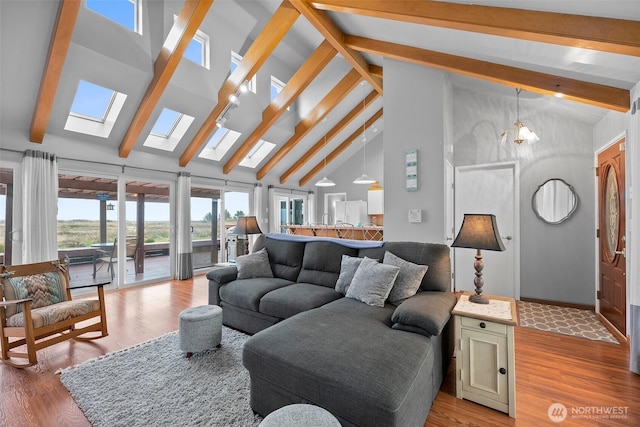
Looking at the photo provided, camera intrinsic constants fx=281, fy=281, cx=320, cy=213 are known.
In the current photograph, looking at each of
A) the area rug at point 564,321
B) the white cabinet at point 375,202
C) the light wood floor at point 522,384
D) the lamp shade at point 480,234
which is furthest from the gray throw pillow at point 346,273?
the white cabinet at point 375,202

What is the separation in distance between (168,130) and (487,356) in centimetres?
613

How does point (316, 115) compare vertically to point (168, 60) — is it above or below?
above

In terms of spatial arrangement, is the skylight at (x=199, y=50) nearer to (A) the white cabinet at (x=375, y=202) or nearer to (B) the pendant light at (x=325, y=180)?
(B) the pendant light at (x=325, y=180)

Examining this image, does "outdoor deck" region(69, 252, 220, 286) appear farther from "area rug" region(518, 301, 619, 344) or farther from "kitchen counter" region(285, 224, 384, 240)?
"area rug" region(518, 301, 619, 344)

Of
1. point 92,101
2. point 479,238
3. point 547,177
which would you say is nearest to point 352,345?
point 479,238

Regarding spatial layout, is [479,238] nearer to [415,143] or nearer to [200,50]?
[415,143]

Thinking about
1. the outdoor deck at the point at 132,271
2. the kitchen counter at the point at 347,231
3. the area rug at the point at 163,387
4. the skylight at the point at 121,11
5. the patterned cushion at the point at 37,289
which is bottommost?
the area rug at the point at 163,387

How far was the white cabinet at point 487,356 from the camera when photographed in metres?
1.83

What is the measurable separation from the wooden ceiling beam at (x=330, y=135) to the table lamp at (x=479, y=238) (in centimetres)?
518

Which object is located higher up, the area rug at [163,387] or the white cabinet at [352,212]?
the white cabinet at [352,212]

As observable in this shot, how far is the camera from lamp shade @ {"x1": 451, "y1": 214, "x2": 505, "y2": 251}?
2.14 metres

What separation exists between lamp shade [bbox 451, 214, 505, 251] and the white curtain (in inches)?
214

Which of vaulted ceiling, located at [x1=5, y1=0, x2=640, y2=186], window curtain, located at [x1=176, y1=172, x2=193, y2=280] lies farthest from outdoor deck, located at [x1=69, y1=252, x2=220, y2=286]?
vaulted ceiling, located at [x1=5, y1=0, x2=640, y2=186]

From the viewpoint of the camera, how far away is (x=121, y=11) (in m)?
3.92
